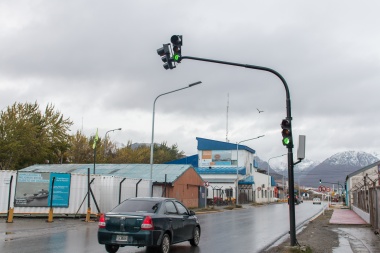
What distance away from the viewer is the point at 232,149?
233 feet

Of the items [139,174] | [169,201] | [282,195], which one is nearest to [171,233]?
[169,201]

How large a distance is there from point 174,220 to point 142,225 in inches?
59.7

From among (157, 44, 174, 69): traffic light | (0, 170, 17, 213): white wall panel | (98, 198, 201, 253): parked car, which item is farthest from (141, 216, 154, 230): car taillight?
(0, 170, 17, 213): white wall panel

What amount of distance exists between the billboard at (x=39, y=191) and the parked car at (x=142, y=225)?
14.4 meters

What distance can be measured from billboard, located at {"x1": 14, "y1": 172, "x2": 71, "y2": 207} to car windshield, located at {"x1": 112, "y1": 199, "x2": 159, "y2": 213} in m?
14.2

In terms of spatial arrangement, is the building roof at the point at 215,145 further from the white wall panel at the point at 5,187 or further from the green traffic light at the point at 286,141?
the green traffic light at the point at 286,141

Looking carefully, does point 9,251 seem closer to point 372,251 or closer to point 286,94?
point 286,94

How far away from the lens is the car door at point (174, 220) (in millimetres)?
12289

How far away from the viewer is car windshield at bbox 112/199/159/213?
11906mm

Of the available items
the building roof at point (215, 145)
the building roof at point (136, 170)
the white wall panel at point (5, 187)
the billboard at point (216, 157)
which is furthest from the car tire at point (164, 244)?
the billboard at point (216, 157)

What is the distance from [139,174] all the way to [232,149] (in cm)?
3196

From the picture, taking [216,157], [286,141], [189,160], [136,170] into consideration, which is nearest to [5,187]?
[286,141]

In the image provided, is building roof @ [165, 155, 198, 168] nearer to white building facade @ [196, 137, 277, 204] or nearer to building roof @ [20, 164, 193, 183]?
white building facade @ [196, 137, 277, 204]

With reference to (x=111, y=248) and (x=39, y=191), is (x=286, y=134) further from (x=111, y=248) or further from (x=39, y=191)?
(x=39, y=191)
